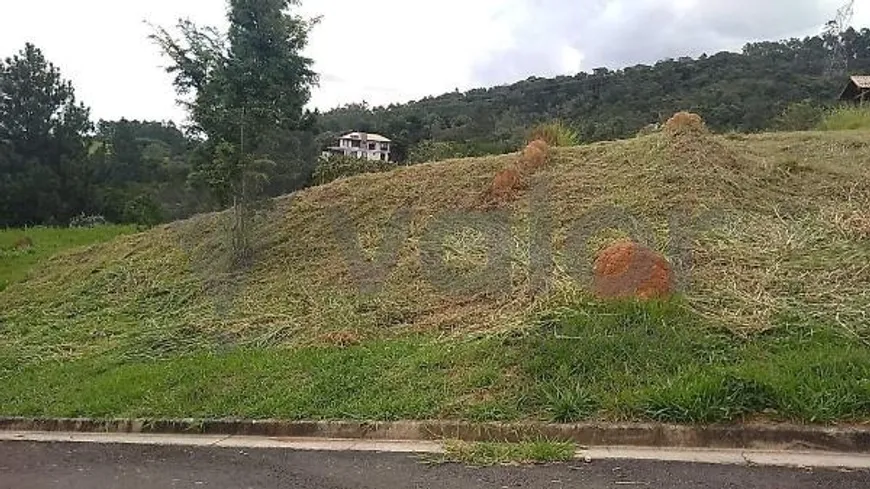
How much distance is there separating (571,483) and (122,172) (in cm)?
3547

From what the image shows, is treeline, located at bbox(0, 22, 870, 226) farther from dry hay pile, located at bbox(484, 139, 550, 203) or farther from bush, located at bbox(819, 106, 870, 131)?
dry hay pile, located at bbox(484, 139, 550, 203)

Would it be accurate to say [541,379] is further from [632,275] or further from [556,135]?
[556,135]

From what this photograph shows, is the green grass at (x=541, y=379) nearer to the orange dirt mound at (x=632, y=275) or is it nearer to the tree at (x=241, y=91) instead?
the orange dirt mound at (x=632, y=275)

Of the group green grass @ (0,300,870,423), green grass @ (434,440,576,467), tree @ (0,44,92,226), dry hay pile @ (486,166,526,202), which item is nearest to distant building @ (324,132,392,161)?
tree @ (0,44,92,226)

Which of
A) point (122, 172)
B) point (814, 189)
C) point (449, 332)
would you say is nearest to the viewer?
point (449, 332)

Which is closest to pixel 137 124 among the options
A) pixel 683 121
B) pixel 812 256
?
pixel 683 121

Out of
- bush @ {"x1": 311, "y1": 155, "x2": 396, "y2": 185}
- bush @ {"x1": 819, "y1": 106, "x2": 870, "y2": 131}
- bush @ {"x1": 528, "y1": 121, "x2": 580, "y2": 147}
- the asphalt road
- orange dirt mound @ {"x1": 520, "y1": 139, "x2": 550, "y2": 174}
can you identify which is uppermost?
bush @ {"x1": 819, "y1": 106, "x2": 870, "y2": 131}

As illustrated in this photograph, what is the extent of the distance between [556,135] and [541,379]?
839 cm

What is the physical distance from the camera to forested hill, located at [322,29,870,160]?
2338 cm

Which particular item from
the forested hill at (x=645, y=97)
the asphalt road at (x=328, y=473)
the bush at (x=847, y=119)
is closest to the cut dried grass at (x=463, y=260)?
the asphalt road at (x=328, y=473)

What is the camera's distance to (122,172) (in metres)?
36.0

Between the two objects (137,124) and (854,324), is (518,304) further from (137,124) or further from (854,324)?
(137,124)

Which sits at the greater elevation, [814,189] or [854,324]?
[814,189]

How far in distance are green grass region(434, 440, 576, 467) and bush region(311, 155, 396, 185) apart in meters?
10.4
